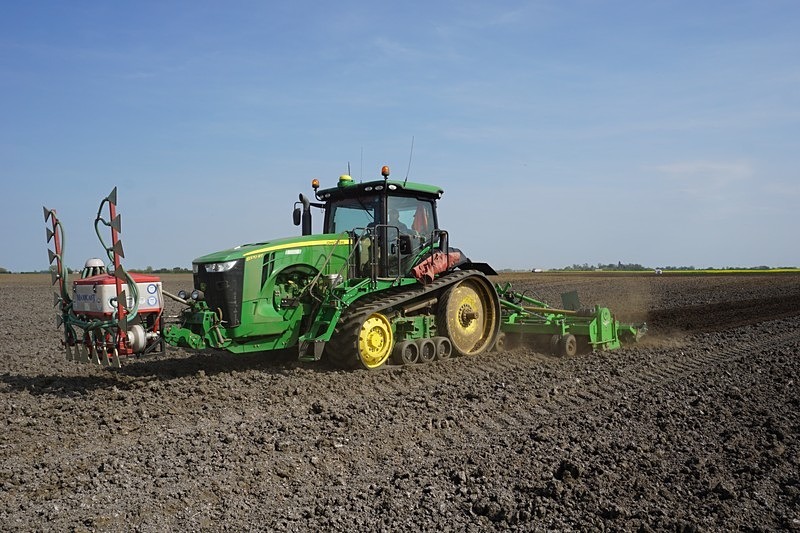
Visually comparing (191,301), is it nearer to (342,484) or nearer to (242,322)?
(242,322)

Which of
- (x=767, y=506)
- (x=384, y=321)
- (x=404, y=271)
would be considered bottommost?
(x=767, y=506)

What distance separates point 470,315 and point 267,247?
3552 millimetres

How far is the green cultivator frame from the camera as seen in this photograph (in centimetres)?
1134

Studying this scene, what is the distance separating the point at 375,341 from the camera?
941 centimetres

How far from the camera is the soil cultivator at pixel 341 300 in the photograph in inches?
313

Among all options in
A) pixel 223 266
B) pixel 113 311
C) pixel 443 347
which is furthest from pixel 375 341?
pixel 113 311

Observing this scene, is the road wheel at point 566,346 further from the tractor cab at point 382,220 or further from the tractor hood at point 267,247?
the tractor hood at point 267,247

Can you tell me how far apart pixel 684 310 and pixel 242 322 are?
595 inches

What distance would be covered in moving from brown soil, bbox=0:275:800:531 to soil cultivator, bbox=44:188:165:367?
54cm

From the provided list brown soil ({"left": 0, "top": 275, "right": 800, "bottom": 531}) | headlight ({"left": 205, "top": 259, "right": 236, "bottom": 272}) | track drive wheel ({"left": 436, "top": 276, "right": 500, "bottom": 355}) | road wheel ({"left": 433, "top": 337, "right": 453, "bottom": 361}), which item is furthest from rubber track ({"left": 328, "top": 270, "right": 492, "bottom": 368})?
headlight ({"left": 205, "top": 259, "right": 236, "bottom": 272})

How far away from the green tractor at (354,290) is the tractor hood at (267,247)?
2cm

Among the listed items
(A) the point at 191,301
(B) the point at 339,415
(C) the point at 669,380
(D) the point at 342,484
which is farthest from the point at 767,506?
(A) the point at 191,301

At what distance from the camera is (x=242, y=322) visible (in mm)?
8539

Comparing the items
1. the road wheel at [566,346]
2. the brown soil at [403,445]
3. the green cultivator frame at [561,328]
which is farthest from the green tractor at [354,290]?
the road wheel at [566,346]
